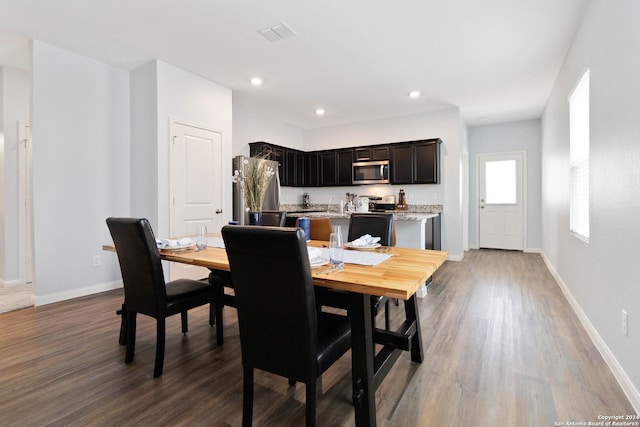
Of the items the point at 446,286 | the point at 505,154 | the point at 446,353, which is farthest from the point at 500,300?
the point at 505,154

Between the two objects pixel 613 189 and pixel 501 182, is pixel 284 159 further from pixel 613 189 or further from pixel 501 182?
pixel 613 189

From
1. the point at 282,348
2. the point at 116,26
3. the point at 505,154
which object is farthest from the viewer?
the point at 505,154

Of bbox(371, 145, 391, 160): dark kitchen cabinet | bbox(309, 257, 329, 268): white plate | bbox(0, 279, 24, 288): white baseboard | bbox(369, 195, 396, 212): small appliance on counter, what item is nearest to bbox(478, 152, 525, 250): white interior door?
bbox(369, 195, 396, 212): small appliance on counter

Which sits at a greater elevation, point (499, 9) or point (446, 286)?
point (499, 9)

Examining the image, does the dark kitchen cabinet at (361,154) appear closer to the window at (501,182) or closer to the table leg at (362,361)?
the window at (501,182)

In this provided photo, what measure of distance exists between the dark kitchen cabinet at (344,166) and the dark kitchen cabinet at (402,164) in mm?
870

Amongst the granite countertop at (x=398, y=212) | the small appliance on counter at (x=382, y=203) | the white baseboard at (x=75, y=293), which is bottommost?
the white baseboard at (x=75, y=293)

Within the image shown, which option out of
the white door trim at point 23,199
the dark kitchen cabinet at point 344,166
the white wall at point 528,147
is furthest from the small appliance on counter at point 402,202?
the white door trim at point 23,199

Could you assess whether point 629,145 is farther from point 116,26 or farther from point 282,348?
point 116,26

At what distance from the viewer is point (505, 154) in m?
6.60

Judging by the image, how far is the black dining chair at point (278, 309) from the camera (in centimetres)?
121

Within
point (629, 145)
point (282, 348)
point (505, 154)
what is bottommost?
point (282, 348)

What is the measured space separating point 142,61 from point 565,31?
4407 millimetres

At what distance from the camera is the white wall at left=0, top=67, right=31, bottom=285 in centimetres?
386
